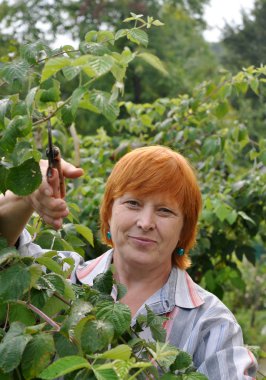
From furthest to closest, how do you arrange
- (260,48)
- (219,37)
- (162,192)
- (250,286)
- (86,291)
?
1. (219,37)
2. (260,48)
3. (250,286)
4. (162,192)
5. (86,291)

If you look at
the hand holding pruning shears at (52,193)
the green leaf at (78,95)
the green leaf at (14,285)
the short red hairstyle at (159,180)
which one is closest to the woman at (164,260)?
the short red hairstyle at (159,180)

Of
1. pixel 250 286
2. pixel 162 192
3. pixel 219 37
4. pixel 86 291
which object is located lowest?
pixel 219 37

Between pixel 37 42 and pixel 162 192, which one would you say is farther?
pixel 162 192

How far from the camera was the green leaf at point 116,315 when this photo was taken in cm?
154

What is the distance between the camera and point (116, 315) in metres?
1.55

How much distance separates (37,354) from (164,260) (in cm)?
97

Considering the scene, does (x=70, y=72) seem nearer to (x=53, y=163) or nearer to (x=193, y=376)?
(x=53, y=163)

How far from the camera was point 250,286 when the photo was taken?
9312mm

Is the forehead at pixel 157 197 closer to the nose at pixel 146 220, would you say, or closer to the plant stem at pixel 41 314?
the nose at pixel 146 220

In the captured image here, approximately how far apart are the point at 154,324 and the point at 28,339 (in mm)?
381

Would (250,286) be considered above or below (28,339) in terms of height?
below

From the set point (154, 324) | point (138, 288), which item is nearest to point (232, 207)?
point (138, 288)

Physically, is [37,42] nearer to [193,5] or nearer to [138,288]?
[138,288]

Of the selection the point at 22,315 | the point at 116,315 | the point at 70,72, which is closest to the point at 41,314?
the point at 22,315
